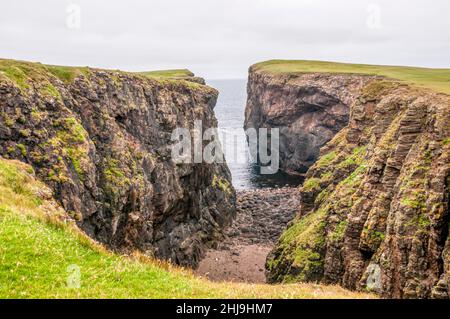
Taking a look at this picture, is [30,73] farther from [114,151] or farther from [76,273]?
[76,273]

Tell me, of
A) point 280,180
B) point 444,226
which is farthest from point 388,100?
point 280,180

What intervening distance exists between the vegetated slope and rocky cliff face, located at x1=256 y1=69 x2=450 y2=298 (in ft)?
56.0

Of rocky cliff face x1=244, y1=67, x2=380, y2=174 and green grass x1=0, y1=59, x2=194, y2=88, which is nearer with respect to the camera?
green grass x1=0, y1=59, x2=194, y2=88

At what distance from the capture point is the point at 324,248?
4931cm

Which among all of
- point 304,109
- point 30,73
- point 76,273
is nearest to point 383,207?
point 76,273

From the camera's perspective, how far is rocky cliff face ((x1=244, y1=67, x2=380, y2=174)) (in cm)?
12838

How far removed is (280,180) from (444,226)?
10417cm

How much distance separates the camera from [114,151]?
58.2 metres

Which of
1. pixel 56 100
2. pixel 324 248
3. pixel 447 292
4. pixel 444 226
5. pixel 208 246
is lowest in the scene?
pixel 208 246

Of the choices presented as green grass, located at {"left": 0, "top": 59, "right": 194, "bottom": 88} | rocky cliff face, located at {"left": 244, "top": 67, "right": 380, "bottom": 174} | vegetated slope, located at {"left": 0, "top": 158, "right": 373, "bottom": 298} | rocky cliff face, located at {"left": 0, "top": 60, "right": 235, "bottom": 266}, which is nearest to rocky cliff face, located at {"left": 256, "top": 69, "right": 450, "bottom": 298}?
vegetated slope, located at {"left": 0, "top": 158, "right": 373, "bottom": 298}

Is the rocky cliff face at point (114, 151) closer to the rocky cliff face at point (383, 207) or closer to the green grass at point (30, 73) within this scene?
the green grass at point (30, 73)

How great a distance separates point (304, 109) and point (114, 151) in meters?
93.6

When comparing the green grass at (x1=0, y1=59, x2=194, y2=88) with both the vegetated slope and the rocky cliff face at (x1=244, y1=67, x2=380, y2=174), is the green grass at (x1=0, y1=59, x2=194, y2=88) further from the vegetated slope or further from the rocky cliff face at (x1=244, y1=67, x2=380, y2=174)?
the rocky cliff face at (x1=244, y1=67, x2=380, y2=174)
